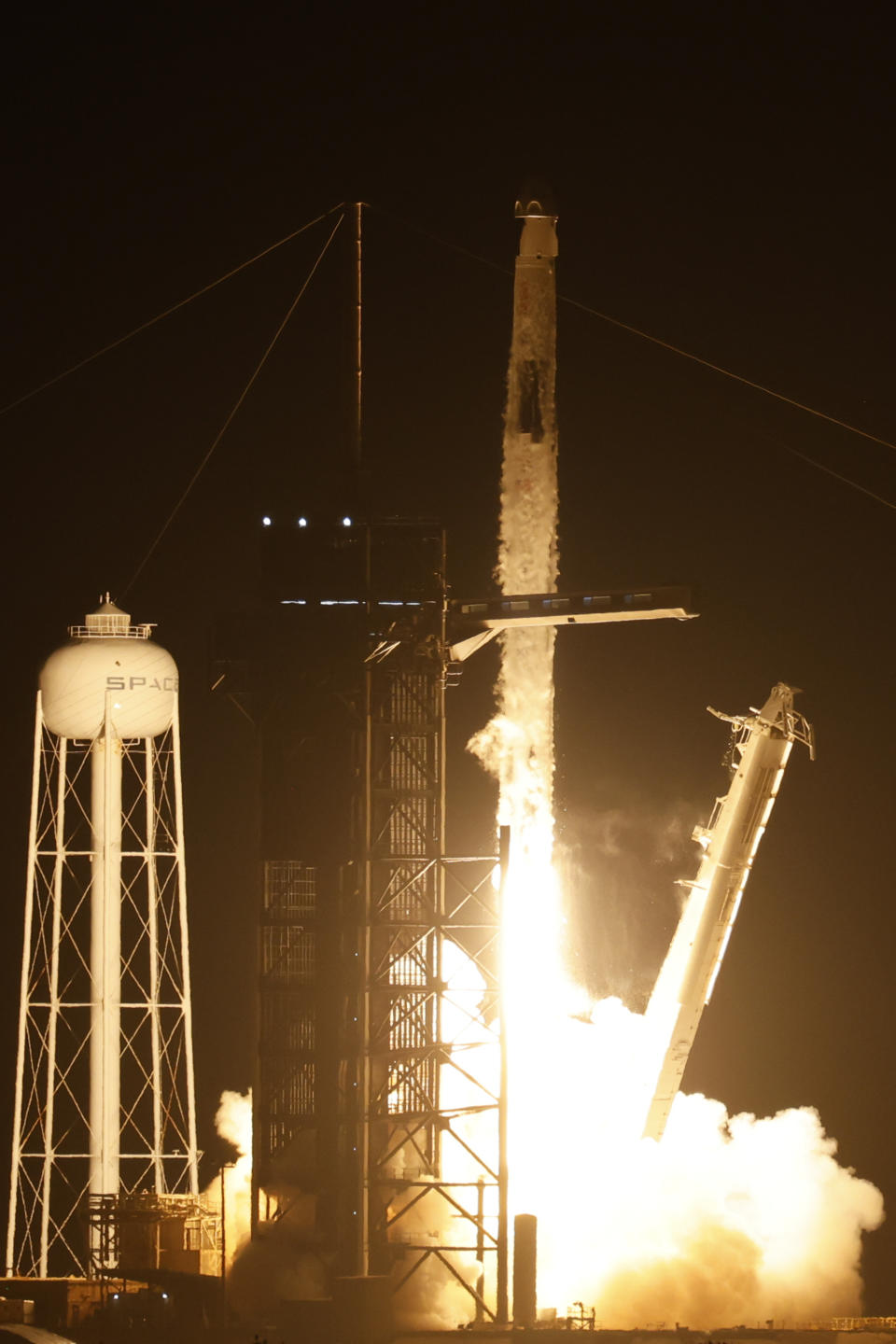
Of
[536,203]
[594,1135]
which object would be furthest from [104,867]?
[536,203]

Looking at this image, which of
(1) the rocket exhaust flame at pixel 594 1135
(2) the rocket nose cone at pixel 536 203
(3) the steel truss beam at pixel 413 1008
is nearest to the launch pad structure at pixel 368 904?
(3) the steel truss beam at pixel 413 1008

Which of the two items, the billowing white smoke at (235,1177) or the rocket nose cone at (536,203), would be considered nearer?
the billowing white smoke at (235,1177)

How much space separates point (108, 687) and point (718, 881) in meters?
8.53

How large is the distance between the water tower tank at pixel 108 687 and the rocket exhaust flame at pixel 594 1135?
426 cm

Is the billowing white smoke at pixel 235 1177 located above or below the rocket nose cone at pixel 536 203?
below

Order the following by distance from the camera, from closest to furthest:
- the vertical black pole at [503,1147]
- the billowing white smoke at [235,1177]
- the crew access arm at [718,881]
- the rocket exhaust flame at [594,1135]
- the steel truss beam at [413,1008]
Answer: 1. the vertical black pole at [503,1147]
2. the steel truss beam at [413,1008]
3. the crew access arm at [718,881]
4. the rocket exhaust flame at [594,1135]
5. the billowing white smoke at [235,1177]

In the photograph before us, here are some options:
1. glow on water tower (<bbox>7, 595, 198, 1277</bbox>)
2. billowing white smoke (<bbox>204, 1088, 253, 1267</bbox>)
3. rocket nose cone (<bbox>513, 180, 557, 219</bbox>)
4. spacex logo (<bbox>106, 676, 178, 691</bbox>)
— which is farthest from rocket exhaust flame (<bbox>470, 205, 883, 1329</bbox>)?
glow on water tower (<bbox>7, 595, 198, 1277</bbox>)

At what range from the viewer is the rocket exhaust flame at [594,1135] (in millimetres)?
38344

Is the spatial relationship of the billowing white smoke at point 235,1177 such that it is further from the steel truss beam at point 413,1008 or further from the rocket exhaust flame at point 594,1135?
the rocket exhaust flame at point 594,1135

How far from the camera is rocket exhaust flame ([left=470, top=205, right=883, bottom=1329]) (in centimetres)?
3834

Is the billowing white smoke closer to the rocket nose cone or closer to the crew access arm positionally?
the crew access arm

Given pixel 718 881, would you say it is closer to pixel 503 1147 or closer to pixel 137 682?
pixel 503 1147

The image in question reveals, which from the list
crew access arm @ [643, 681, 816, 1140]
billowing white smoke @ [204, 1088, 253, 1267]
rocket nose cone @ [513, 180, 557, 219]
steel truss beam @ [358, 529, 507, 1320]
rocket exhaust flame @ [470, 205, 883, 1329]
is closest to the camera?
steel truss beam @ [358, 529, 507, 1320]

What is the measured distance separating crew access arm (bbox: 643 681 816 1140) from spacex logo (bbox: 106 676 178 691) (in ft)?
24.3
